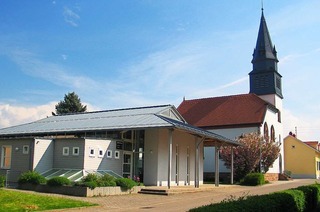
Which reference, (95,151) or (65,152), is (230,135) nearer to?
(95,151)

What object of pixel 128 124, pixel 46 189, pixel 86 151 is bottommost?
pixel 46 189

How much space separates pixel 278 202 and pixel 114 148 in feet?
52.7

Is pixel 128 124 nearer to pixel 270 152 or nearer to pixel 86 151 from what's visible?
pixel 86 151

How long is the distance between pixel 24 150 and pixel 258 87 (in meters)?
36.9

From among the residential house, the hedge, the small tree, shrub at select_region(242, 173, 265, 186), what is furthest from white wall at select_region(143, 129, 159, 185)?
the residential house

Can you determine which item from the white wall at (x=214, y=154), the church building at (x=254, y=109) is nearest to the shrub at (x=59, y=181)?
the church building at (x=254, y=109)

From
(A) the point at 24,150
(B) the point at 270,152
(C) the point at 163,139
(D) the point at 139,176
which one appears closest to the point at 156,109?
(C) the point at 163,139

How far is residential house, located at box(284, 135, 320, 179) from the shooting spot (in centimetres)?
5862

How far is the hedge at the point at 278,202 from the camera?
906 centimetres

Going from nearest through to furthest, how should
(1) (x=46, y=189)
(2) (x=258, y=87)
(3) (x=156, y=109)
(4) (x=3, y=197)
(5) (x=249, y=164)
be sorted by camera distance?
(4) (x=3, y=197)
(1) (x=46, y=189)
(3) (x=156, y=109)
(5) (x=249, y=164)
(2) (x=258, y=87)

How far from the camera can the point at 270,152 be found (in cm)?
4019

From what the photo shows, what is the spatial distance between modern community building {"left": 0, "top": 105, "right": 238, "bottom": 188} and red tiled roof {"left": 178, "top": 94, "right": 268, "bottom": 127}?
1494cm

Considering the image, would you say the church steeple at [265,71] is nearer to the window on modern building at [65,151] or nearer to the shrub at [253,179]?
the shrub at [253,179]

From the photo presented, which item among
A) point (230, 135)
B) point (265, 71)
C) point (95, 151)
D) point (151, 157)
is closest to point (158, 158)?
point (151, 157)
